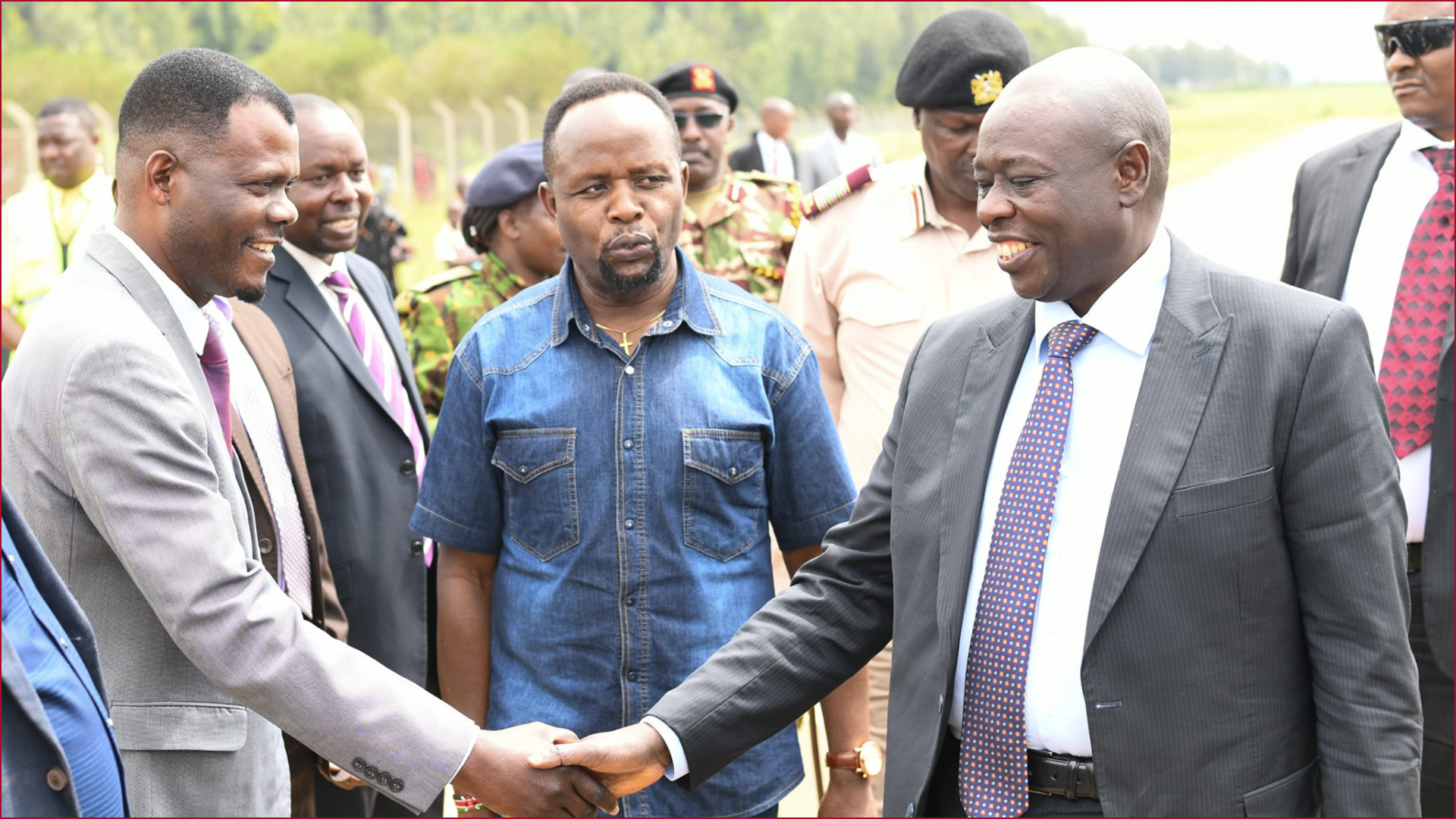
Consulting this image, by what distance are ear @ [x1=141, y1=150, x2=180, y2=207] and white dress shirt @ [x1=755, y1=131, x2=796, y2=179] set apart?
30.2 feet

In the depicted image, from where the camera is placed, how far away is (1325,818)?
A: 7.56 ft

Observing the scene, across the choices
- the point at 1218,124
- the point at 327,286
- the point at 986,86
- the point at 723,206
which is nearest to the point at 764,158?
the point at 723,206

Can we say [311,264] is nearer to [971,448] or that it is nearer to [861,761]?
[861,761]

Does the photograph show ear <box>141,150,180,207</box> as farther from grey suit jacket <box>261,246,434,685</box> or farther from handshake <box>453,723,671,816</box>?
handshake <box>453,723,671,816</box>

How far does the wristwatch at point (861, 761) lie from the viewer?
10.9ft

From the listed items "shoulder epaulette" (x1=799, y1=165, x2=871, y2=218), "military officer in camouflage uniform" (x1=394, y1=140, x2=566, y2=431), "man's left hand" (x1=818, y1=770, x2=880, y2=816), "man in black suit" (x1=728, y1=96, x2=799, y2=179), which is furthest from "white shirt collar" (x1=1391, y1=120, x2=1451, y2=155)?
"man in black suit" (x1=728, y1=96, x2=799, y2=179)

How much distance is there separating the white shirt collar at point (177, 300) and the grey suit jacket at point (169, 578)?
0.09 ft

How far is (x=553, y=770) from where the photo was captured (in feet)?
10.0

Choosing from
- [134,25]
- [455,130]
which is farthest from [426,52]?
[455,130]

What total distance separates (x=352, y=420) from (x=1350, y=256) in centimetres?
310

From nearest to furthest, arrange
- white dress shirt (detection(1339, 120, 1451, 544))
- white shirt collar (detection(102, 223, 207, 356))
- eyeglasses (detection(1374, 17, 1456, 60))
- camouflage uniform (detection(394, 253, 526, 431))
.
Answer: white shirt collar (detection(102, 223, 207, 356))
eyeglasses (detection(1374, 17, 1456, 60))
white dress shirt (detection(1339, 120, 1451, 544))
camouflage uniform (detection(394, 253, 526, 431))

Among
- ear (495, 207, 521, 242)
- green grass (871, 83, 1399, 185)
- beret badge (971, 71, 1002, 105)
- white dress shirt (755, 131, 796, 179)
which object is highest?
beret badge (971, 71, 1002, 105)

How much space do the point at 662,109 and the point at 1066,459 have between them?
1.48 meters

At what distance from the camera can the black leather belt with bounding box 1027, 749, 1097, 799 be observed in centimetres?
235
